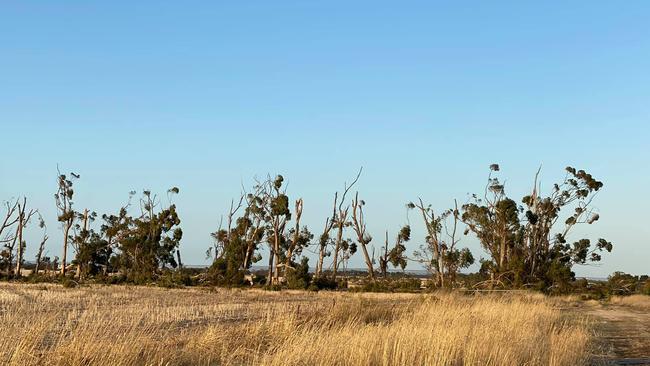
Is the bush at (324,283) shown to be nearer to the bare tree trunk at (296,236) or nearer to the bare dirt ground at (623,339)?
the bare tree trunk at (296,236)

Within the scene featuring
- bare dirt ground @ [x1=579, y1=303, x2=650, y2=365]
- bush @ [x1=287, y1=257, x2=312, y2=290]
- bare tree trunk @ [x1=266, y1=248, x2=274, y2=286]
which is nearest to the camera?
bare dirt ground @ [x1=579, y1=303, x2=650, y2=365]

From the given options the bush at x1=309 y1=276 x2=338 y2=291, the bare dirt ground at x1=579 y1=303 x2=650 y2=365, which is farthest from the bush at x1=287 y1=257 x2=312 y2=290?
the bare dirt ground at x1=579 y1=303 x2=650 y2=365

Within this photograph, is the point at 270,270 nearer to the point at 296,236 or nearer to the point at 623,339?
the point at 296,236

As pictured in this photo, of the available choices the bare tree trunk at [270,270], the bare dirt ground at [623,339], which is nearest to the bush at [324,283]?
the bare tree trunk at [270,270]

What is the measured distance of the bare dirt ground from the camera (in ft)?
42.1

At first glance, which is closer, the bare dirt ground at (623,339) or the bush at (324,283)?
the bare dirt ground at (623,339)

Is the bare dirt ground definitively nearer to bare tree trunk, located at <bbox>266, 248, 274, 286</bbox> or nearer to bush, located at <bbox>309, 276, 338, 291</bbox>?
bush, located at <bbox>309, 276, 338, 291</bbox>

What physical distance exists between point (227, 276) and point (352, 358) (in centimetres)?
4510

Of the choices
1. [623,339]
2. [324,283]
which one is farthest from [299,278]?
[623,339]

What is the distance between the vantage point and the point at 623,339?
A: 16969mm

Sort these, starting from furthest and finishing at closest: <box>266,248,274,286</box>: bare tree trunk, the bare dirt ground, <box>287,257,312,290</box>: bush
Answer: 1. <box>266,248,274,286</box>: bare tree trunk
2. <box>287,257,312,290</box>: bush
3. the bare dirt ground

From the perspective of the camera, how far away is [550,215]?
165 ft

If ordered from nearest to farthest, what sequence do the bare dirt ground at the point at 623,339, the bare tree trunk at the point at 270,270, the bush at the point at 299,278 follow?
the bare dirt ground at the point at 623,339 → the bush at the point at 299,278 → the bare tree trunk at the point at 270,270

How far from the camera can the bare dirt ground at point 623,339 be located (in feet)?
42.1
